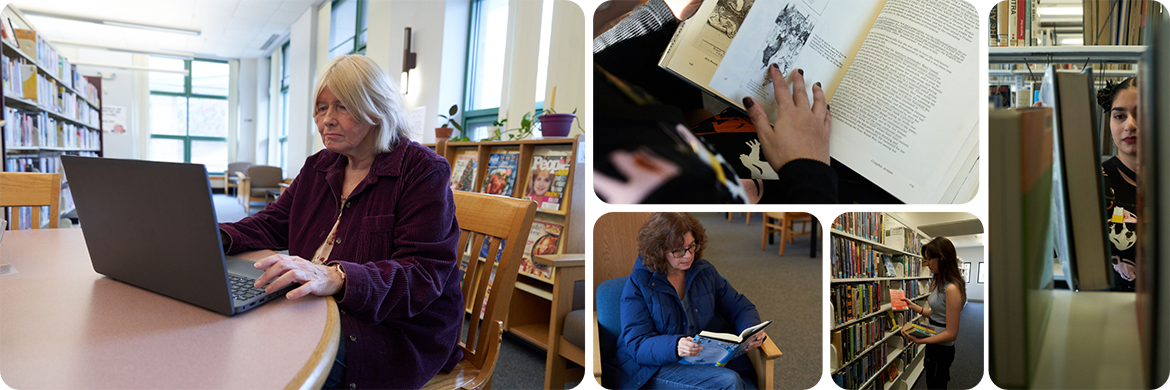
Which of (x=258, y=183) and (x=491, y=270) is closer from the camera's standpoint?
(x=491, y=270)

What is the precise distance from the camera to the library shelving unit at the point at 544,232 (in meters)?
2.37

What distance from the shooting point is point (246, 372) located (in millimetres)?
518

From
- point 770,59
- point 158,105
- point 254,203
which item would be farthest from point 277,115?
point 770,59

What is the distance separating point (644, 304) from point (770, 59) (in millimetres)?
431

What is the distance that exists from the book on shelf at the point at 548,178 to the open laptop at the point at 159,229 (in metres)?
1.64

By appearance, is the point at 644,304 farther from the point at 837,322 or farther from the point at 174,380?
the point at 174,380

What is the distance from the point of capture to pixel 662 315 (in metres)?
0.90

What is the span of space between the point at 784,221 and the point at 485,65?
3.49 metres

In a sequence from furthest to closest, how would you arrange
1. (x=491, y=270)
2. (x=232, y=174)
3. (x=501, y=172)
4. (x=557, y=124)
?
(x=232, y=174)
(x=501, y=172)
(x=557, y=124)
(x=491, y=270)

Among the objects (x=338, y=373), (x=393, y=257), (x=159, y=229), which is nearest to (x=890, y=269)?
(x=393, y=257)

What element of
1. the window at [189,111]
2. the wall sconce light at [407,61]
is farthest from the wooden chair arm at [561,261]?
the window at [189,111]

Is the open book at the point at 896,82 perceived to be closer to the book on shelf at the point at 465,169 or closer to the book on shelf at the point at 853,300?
the book on shelf at the point at 853,300

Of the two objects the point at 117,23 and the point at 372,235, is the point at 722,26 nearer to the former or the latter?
the point at 372,235

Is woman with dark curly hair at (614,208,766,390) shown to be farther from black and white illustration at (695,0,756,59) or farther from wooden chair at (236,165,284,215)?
wooden chair at (236,165,284,215)
